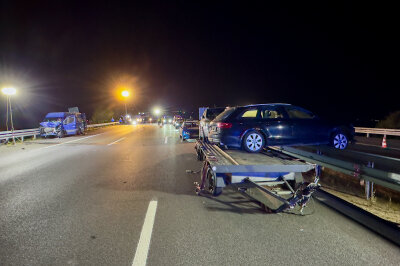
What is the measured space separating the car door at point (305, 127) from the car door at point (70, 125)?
21.0m

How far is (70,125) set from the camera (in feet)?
75.7

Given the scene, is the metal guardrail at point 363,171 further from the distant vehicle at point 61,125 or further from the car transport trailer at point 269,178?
the distant vehicle at point 61,125

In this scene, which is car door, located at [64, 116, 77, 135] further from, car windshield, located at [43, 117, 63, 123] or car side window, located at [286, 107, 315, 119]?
car side window, located at [286, 107, 315, 119]

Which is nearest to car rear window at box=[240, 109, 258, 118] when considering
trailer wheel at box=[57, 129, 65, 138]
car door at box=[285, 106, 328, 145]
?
car door at box=[285, 106, 328, 145]

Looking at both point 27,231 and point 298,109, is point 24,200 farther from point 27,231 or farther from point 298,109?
point 298,109

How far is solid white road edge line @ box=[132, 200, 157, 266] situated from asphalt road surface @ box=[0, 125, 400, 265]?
1 cm

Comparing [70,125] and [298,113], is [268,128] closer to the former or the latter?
[298,113]

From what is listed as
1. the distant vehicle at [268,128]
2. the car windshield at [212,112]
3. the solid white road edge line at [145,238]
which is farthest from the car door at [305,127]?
the solid white road edge line at [145,238]

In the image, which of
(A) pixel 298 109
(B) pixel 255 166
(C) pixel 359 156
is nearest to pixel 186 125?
(A) pixel 298 109

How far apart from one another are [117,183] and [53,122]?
58.9 ft

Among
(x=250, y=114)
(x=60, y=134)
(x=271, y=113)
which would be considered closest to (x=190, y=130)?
(x=271, y=113)

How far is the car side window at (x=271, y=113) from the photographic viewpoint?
7.48 meters

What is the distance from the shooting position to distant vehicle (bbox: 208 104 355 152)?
23.3 ft

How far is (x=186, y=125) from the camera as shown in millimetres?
15750
